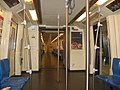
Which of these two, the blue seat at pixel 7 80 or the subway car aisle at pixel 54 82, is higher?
the blue seat at pixel 7 80

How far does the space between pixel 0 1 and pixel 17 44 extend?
2799 millimetres

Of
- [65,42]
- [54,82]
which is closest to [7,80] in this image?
[65,42]

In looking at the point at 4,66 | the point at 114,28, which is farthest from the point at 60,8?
the point at 4,66

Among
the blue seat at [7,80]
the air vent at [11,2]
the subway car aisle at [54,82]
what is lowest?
the subway car aisle at [54,82]

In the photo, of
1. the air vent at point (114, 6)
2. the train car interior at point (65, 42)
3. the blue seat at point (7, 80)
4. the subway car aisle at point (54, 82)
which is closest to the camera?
the blue seat at point (7, 80)

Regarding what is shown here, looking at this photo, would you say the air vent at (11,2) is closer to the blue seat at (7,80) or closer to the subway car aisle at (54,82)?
the blue seat at (7,80)

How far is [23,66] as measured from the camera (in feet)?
25.2

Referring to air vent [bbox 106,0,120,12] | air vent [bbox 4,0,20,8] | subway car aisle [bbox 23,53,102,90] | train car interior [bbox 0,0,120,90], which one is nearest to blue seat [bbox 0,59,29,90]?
train car interior [bbox 0,0,120,90]

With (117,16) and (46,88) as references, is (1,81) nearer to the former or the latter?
(46,88)

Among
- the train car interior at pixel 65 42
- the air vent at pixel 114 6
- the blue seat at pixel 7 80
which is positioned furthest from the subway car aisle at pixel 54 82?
the air vent at pixel 114 6

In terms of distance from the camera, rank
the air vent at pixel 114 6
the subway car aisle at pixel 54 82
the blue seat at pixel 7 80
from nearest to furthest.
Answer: the blue seat at pixel 7 80
the air vent at pixel 114 6
the subway car aisle at pixel 54 82

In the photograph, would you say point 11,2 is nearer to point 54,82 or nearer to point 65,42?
point 65,42

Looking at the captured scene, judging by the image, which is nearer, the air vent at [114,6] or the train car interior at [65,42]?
the train car interior at [65,42]

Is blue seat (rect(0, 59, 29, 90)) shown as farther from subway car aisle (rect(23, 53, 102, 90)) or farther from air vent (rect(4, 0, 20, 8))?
air vent (rect(4, 0, 20, 8))
